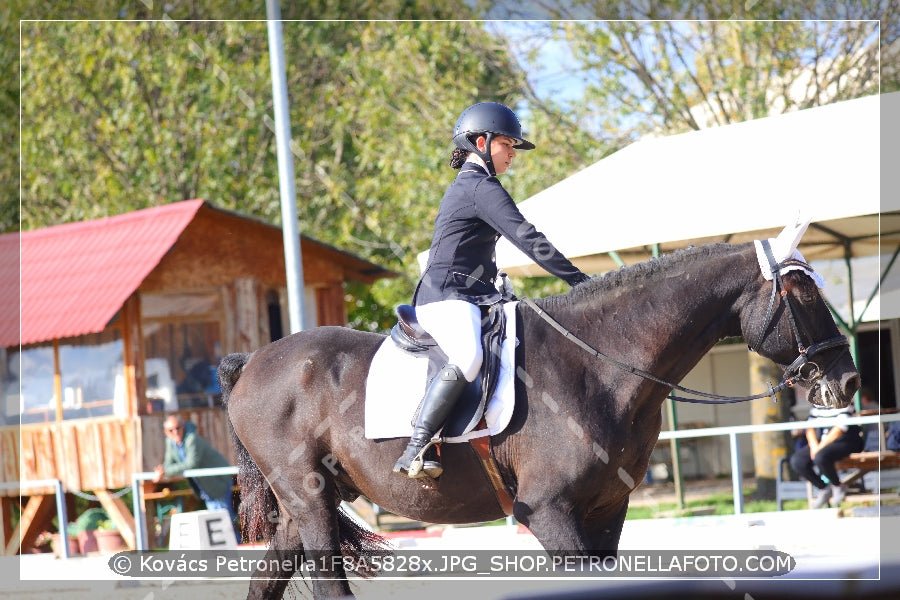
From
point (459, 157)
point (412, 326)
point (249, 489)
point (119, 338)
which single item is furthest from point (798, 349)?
point (119, 338)

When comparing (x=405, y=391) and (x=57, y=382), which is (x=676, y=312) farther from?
(x=57, y=382)

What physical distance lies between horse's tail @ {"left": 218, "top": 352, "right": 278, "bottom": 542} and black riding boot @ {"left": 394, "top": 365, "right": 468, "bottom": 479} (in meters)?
1.34

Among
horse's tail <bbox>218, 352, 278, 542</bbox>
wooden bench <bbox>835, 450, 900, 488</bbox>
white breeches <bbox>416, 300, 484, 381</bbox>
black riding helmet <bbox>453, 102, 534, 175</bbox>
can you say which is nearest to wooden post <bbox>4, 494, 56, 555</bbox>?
horse's tail <bbox>218, 352, 278, 542</bbox>

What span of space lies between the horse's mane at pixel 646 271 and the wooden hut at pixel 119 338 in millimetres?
10274

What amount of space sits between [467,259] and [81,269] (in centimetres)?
1179

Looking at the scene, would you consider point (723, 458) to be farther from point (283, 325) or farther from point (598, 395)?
point (598, 395)

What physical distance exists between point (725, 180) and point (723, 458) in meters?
10.7

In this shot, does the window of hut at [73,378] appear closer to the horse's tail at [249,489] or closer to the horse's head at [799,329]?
the horse's tail at [249,489]

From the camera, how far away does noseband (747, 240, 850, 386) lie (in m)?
4.82

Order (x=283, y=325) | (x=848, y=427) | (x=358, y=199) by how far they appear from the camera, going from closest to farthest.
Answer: (x=848, y=427) < (x=283, y=325) < (x=358, y=199)

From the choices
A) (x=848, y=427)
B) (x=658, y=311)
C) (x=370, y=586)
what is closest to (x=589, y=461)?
(x=658, y=311)

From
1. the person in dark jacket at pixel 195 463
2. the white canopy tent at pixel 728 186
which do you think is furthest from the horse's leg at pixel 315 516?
the person in dark jacket at pixel 195 463

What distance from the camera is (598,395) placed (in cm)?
490

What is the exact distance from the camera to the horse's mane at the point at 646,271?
16.6ft
